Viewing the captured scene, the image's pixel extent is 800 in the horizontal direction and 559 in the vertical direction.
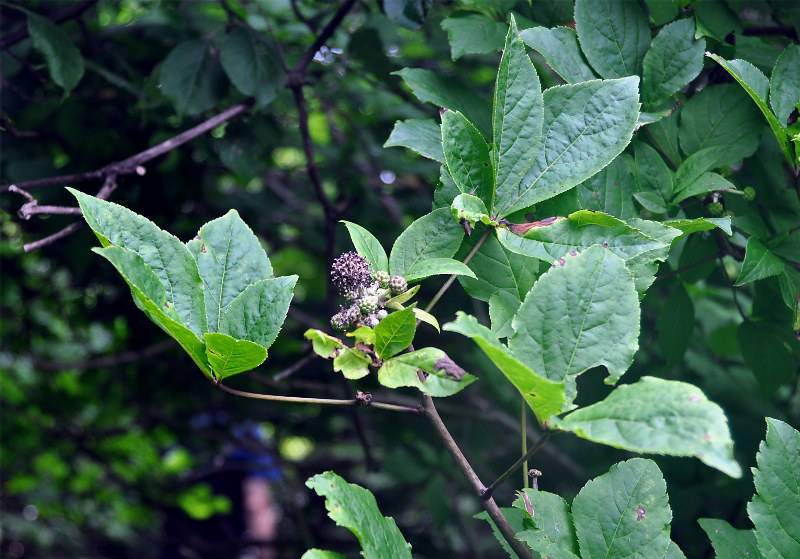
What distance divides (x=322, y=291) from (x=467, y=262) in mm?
2318

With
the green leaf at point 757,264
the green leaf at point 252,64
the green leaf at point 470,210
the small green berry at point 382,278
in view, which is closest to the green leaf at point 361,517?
the small green berry at point 382,278

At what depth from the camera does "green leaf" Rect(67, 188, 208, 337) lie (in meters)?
0.80

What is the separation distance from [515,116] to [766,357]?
735 mm

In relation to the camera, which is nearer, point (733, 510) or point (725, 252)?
point (725, 252)

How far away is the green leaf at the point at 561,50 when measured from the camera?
100 cm

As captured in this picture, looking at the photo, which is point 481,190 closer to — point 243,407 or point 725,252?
point 725,252

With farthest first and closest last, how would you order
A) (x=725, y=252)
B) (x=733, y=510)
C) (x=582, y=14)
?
1. (x=733, y=510)
2. (x=725, y=252)
3. (x=582, y=14)

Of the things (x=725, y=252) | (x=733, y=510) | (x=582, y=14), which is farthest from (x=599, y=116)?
(x=733, y=510)

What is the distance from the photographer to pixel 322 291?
3160 mm

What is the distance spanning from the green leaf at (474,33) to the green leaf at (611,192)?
0.34 m

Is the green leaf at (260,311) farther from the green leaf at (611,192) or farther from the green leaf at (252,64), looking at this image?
the green leaf at (252,64)

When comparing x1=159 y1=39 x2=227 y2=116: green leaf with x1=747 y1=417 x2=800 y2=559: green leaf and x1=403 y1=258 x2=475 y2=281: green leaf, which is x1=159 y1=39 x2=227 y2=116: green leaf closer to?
x1=403 y1=258 x2=475 y2=281: green leaf

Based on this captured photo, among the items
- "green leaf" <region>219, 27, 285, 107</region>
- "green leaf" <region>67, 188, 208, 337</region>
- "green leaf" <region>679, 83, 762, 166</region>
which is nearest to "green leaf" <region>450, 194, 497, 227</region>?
"green leaf" <region>67, 188, 208, 337</region>

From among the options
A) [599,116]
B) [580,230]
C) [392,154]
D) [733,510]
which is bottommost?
[733,510]
